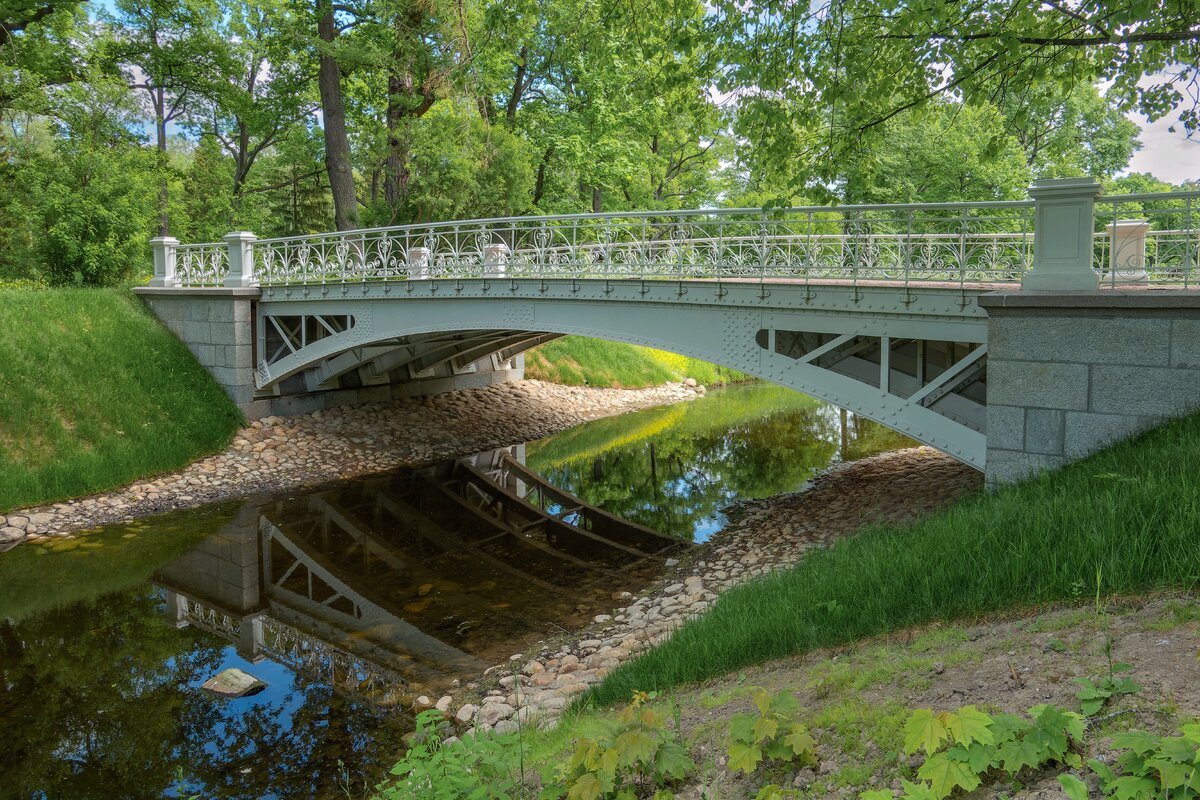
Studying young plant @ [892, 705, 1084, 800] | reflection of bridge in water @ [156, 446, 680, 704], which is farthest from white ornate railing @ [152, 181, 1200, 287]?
young plant @ [892, 705, 1084, 800]

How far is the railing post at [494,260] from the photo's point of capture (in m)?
12.8

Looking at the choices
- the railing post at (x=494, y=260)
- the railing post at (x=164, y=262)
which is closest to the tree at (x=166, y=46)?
the railing post at (x=164, y=262)

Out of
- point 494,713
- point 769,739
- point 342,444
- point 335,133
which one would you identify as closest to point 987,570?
point 769,739

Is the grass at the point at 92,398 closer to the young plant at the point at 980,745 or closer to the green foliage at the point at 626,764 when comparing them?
the green foliage at the point at 626,764

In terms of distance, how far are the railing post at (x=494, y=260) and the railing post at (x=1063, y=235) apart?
7602mm

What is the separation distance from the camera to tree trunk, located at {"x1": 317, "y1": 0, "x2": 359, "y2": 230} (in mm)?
18391

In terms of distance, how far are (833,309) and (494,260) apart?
5849mm

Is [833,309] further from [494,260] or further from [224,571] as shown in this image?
[224,571]

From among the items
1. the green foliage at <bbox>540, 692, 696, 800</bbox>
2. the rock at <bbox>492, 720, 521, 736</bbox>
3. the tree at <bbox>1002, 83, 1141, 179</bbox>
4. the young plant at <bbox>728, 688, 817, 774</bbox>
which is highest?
the tree at <bbox>1002, 83, 1141, 179</bbox>

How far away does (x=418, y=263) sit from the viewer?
45.0 ft

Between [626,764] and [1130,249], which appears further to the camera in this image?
[1130,249]

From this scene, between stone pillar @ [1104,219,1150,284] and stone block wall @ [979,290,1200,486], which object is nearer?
stone block wall @ [979,290,1200,486]

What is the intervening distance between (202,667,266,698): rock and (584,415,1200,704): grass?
3.37 metres

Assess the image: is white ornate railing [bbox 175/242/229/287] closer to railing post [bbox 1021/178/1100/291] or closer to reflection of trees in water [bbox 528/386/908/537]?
reflection of trees in water [bbox 528/386/908/537]
